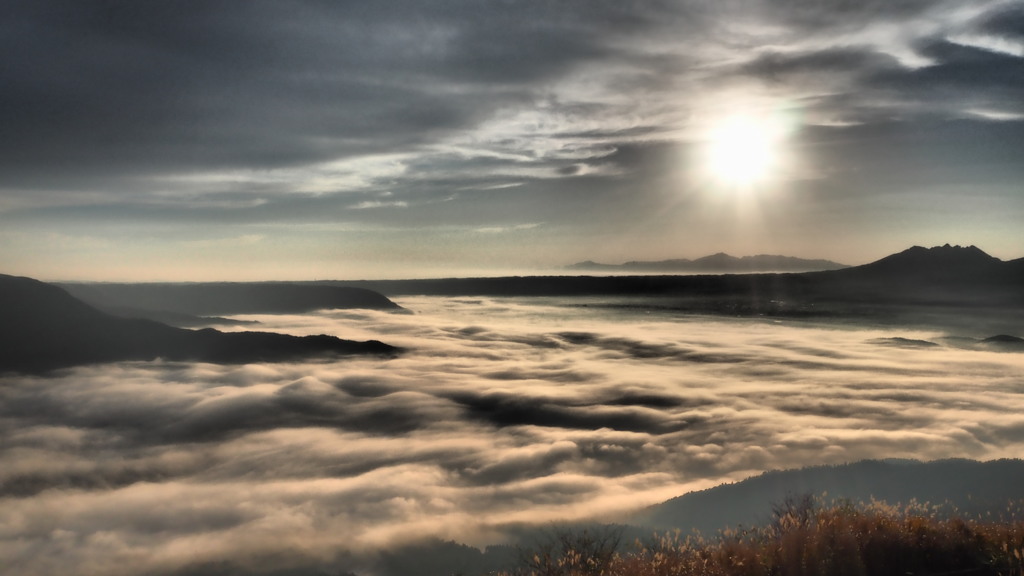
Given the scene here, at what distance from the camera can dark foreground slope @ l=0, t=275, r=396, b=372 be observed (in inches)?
4988

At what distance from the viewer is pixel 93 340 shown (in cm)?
13325

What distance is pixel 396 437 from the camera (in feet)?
362

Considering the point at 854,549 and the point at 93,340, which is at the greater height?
the point at 854,549

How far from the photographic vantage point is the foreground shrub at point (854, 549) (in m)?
12.7

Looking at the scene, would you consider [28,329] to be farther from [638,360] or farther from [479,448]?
[638,360]

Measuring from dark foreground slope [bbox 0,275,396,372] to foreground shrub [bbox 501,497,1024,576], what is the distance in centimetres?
14335

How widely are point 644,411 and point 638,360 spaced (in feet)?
173

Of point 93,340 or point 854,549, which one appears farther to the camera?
point 93,340

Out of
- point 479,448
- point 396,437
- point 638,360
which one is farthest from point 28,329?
point 638,360

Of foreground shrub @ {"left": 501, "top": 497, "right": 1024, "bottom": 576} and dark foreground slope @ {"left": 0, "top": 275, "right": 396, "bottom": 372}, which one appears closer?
foreground shrub @ {"left": 501, "top": 497, "right": 1024, "bottom": 576}

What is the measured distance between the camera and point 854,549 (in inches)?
518

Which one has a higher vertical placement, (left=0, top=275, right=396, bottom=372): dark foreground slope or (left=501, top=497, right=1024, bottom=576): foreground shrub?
(left=501, top=497, right=1024, bottom=576): foreground shrub

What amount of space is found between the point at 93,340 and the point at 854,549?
149847 millimetres

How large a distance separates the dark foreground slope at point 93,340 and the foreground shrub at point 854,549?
143352mm
